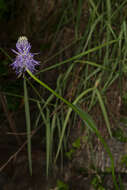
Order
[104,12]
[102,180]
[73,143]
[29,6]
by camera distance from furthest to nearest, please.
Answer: [29,6], [73,143], [102,180], [104,12]

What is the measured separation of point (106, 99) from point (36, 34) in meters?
0.50

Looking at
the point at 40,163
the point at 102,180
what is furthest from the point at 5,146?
the point at 102,180

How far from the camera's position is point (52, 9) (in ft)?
4.52

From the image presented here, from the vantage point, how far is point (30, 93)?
116 cm

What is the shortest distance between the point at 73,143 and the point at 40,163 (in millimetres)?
209

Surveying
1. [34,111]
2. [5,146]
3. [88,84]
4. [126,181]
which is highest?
[88,84]

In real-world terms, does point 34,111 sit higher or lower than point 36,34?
lower

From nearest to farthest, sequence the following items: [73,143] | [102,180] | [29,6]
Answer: [102,180] < [73,143] < [29,6]

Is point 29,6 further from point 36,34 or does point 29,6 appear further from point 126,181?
point 126,181

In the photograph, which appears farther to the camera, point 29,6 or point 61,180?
point 29,6

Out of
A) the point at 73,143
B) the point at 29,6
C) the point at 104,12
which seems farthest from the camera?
the point at 29,6

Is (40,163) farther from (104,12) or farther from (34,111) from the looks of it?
(104,12)

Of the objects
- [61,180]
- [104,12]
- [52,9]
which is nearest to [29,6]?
[52,9]

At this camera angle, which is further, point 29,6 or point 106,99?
point 29,6
